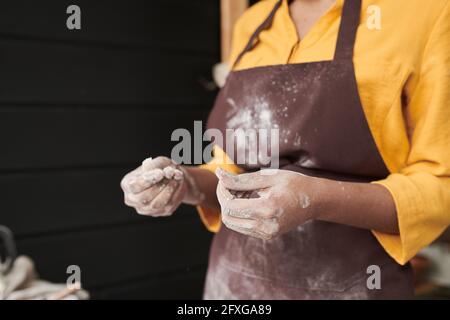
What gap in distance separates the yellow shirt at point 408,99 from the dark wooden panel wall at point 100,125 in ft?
3.00

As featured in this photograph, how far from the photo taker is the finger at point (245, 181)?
77 centimetres

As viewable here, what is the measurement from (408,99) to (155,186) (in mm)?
558

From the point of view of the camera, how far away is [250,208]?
2.48 ft

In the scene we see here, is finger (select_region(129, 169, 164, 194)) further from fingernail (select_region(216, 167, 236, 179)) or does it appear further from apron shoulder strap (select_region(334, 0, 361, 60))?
apron shoulder strap (select_region(334, 0, 361, 60))

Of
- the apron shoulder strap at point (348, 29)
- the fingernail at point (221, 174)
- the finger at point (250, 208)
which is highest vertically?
the apron shoulder strap at point (348, 29)

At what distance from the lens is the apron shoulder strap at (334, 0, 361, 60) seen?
972 mm

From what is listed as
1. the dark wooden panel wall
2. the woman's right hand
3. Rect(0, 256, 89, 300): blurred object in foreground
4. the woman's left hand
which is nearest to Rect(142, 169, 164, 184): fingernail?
the woman's right hand

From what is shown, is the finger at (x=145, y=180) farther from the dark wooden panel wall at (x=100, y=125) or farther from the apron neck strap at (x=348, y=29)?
the dark wooden panel wall at (x=100, y=125)

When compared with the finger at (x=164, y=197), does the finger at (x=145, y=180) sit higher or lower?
higher

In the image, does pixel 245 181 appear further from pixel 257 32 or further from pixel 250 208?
pixel 257 32

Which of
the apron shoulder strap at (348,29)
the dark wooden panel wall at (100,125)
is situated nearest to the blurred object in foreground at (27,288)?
the dark wooden panel wall at (100,125)

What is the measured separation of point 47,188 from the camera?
159 cm
